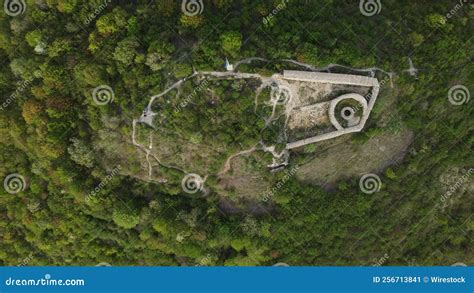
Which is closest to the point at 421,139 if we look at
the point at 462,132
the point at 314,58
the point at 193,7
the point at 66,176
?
the point at 462,132

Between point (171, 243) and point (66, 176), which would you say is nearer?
point (66, 176)

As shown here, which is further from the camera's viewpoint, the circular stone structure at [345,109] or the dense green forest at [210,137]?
the circular stone structure at [345,109]

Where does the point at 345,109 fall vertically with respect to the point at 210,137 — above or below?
above

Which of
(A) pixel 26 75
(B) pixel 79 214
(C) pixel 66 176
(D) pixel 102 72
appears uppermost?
(D) pixel 102 72

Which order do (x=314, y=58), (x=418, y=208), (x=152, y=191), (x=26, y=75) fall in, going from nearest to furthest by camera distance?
(x=314, y=58) → (x=26, y=75) → (x=152, y=191) → (x=418, y=208)

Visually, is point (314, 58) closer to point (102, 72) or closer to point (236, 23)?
point (236, 23)

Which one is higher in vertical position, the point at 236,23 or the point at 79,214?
the point at 236,23
